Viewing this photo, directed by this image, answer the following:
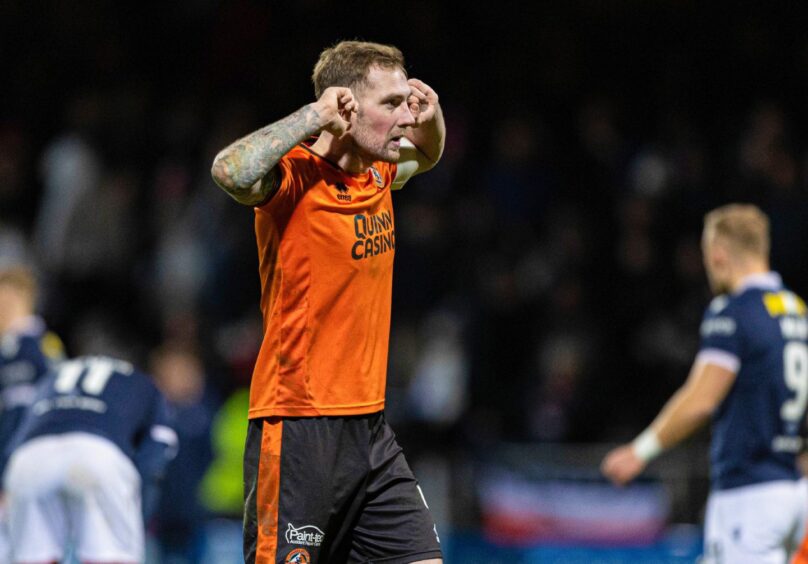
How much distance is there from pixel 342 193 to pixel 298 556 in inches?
53.1

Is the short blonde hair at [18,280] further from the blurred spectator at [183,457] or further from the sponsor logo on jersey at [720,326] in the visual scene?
the sponsor logo on jersey at [720,326]

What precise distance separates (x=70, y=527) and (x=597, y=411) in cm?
586

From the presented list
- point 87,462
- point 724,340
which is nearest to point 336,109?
point 724,340

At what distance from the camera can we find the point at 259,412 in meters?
4.82

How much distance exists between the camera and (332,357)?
4758 millimetres

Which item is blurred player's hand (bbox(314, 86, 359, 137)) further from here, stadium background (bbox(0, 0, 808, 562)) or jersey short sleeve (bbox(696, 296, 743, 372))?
stadium background (bbox(0, 0, 808, 562))

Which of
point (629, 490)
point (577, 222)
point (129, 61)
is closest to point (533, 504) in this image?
point (629, 490)

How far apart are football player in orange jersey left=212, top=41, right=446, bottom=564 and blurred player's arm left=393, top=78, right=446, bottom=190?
24 cm

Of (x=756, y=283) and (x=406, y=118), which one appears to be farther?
(x=756, y=283)

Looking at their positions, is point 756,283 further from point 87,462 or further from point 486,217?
point 486,217

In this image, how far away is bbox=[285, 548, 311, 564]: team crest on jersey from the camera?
→ 4.65 m

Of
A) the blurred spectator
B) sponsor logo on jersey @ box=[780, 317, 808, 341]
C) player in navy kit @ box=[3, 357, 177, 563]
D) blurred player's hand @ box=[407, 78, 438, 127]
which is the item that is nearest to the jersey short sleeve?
sponsor logo on jersey @ box=[780, 317, 808, 341]

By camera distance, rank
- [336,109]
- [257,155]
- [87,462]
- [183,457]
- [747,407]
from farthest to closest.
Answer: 1. [183,457]
2. [87,462]
3. [747,407]
4. [336,109]
5. [257,155]

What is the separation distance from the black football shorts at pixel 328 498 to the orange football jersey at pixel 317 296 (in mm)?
86
